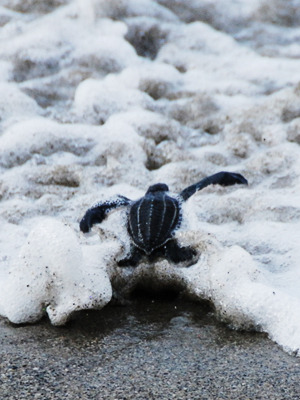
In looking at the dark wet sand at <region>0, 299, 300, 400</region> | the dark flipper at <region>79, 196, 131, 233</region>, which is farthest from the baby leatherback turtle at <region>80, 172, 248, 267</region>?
the dark wet sand at <region>0, 299, 300, 400</region>

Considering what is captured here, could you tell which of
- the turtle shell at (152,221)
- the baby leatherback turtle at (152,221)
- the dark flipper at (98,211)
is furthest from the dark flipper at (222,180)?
the dark flipper at (98,211)

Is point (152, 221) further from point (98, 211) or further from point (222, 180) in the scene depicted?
point (222, 180)

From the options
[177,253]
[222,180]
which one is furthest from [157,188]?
[177,253]

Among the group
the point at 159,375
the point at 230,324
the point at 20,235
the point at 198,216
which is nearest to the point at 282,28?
the point at 198,216

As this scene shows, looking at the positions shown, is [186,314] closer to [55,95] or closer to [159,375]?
[159,375]

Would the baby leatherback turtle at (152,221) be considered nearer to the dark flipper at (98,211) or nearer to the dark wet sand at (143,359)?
the dark flipper at (98,211)

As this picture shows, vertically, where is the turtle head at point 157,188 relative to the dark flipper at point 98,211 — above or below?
below

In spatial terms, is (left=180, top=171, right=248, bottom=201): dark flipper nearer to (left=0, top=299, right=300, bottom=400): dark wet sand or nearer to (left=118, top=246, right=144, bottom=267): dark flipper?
(left=118, top=246, right=144, bottom=267): dark flipper
